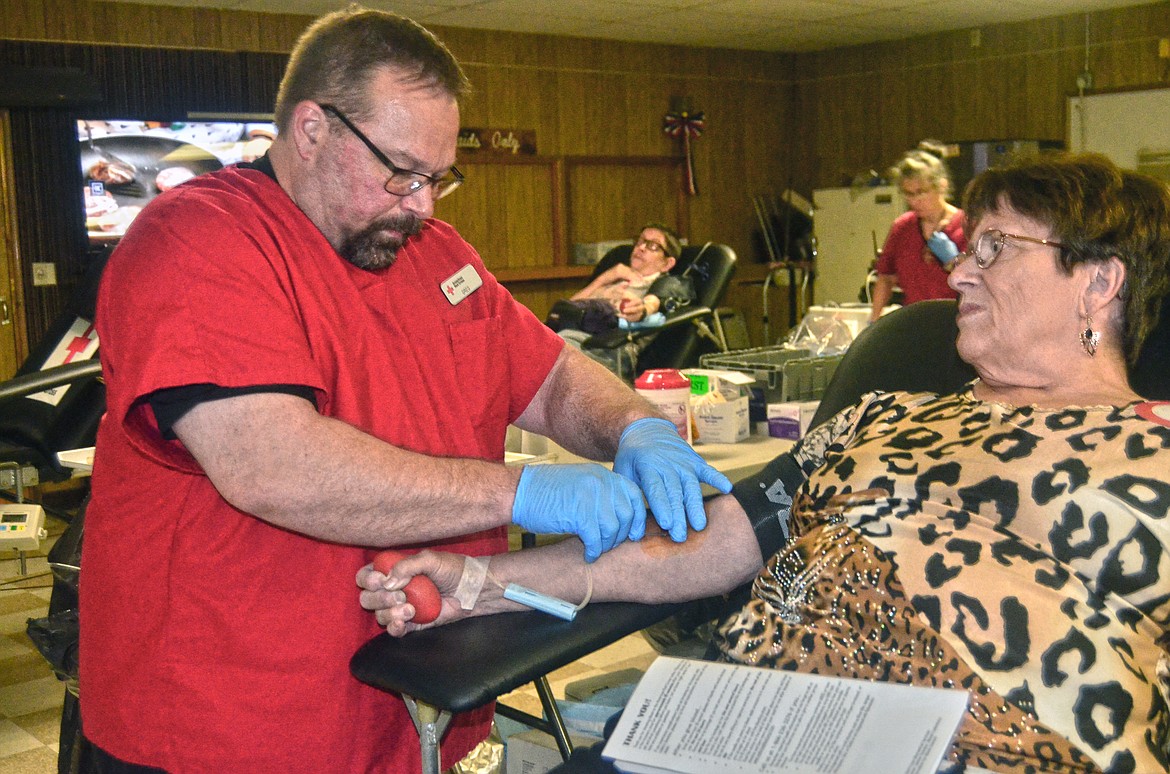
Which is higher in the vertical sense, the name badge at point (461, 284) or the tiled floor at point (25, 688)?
the name badge at point (461, 284)

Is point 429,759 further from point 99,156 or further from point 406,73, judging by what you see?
point 99,156

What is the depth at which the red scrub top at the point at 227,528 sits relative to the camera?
3.91 ft

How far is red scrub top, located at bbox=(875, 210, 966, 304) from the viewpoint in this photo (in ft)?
15.6

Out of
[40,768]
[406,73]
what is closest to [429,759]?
[406,73]

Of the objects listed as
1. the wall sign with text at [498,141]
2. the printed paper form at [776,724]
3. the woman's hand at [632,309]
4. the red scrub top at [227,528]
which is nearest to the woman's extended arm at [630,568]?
the red scrub top at [227,528]

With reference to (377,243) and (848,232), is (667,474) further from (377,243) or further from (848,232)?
(848,232)

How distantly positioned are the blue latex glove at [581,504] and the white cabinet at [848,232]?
6.55 m

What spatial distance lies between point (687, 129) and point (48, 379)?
630 cm

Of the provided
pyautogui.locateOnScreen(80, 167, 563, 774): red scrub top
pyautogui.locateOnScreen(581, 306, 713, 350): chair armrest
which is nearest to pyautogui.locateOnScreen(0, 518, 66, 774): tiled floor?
pyautogui.locateOnScreen(80, 167, 563, 774): red scrub top

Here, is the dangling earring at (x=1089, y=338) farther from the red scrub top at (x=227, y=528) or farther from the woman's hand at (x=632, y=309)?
the woman's hand at (x=632, y=309)

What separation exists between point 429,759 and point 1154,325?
42.3 inches

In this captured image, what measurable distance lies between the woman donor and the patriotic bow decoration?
688 centimetres

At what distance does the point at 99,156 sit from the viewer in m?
5.69

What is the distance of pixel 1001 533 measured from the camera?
1.33m
